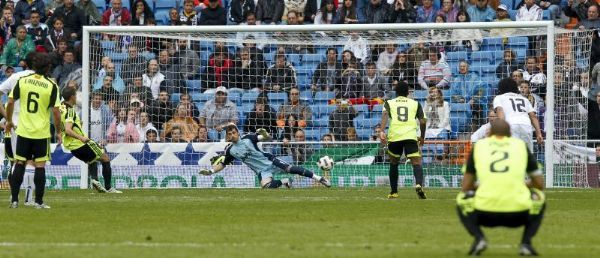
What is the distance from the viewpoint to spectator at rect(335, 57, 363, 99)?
91.9 feet

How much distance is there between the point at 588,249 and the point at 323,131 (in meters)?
15.4

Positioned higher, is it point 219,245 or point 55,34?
point 55,34

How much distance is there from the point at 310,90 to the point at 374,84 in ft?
4.64

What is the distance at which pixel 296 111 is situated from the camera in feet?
92.2

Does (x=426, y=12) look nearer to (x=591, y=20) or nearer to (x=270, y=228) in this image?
(x=591, y=20)

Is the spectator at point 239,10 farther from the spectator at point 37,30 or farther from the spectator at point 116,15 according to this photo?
the spectator at point 37,30

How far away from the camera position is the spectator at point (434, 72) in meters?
27.5

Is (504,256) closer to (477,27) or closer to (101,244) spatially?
(101,244)

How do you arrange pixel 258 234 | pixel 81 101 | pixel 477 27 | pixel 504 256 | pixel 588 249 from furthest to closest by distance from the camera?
pixel 81 101 → pixel 477 27 → pixel 258 234 → pixel 588 249 → pixel 504 256

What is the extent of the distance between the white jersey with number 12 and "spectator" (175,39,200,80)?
986 centimetres

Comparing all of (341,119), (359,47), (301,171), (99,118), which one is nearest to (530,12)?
(359,47)

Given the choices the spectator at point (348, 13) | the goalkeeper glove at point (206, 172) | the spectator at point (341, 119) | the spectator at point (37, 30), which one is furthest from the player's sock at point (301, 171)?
the spectator at point (37, 30)

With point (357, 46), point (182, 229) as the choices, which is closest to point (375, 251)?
point (182, 229)

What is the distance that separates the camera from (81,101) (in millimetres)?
27797
